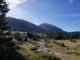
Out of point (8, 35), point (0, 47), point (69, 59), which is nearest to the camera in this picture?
point (0, 47)

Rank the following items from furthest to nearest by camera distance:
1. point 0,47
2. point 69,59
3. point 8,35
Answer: point 69,59
point 8,35
point 0,47

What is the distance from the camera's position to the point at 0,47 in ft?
107

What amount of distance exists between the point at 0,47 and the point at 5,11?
18.9 ft

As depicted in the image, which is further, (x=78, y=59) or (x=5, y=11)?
(x=78, y=59)

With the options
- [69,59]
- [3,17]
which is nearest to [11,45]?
[3,17]

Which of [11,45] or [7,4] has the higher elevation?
[7,4]

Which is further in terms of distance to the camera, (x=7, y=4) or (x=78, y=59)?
(x=78, y=59)

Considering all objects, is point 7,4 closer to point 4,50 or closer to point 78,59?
point 4,50

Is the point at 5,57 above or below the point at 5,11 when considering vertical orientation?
below

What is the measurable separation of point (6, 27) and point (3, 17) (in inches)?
65.5

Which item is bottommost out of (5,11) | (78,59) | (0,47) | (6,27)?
(78,59)

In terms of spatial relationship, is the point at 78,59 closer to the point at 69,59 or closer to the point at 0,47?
the point at 69,59

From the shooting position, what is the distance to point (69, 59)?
38062 millimetres

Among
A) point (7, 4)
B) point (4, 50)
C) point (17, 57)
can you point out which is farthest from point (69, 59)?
point (7, 4)
